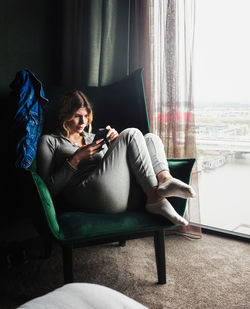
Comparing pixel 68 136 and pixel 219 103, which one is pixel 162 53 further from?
pixel 68 136

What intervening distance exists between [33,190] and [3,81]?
1.05 metres

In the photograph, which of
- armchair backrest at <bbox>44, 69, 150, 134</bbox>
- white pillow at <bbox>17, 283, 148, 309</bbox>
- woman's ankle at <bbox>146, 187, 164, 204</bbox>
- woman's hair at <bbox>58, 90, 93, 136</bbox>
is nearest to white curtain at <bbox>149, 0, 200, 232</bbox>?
armchair backrest at <bbox>44, 69, 150, 134</bbox>

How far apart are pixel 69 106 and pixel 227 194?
4.76ft

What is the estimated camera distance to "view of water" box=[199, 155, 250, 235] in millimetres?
2451

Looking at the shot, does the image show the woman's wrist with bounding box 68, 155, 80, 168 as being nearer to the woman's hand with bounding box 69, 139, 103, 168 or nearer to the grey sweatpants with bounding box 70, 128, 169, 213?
the woman's hand with bounding box 69, 139, 103, 168

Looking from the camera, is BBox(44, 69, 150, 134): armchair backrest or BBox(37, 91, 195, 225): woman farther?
BBox(44, 69, 150, 134): armchair backrest

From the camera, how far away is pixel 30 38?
2268 mm

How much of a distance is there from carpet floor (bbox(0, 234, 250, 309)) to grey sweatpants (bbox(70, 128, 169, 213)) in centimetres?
40

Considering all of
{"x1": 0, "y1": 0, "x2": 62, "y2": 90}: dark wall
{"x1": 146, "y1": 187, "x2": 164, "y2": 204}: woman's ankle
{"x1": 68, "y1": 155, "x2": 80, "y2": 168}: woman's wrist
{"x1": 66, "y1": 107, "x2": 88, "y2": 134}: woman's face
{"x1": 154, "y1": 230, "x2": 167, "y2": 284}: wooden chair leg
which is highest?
{"x1": 0, "y1": 0, "x2": 62, "y2": 90}: dark wall

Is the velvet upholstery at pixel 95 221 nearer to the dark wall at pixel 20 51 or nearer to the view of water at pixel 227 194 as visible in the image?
the dark wall at pixel 20 51

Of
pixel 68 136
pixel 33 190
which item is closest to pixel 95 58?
pixel 68 136

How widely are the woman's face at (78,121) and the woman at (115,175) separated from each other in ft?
0.42

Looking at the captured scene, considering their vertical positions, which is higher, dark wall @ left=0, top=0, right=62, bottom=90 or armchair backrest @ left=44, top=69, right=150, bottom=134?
dark wall @ left=0, top=0, right=62, bottom=90

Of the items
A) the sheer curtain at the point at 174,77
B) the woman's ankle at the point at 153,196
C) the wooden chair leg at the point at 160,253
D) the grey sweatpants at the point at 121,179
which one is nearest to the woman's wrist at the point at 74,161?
the grey sweatpants at the point at 121,179
